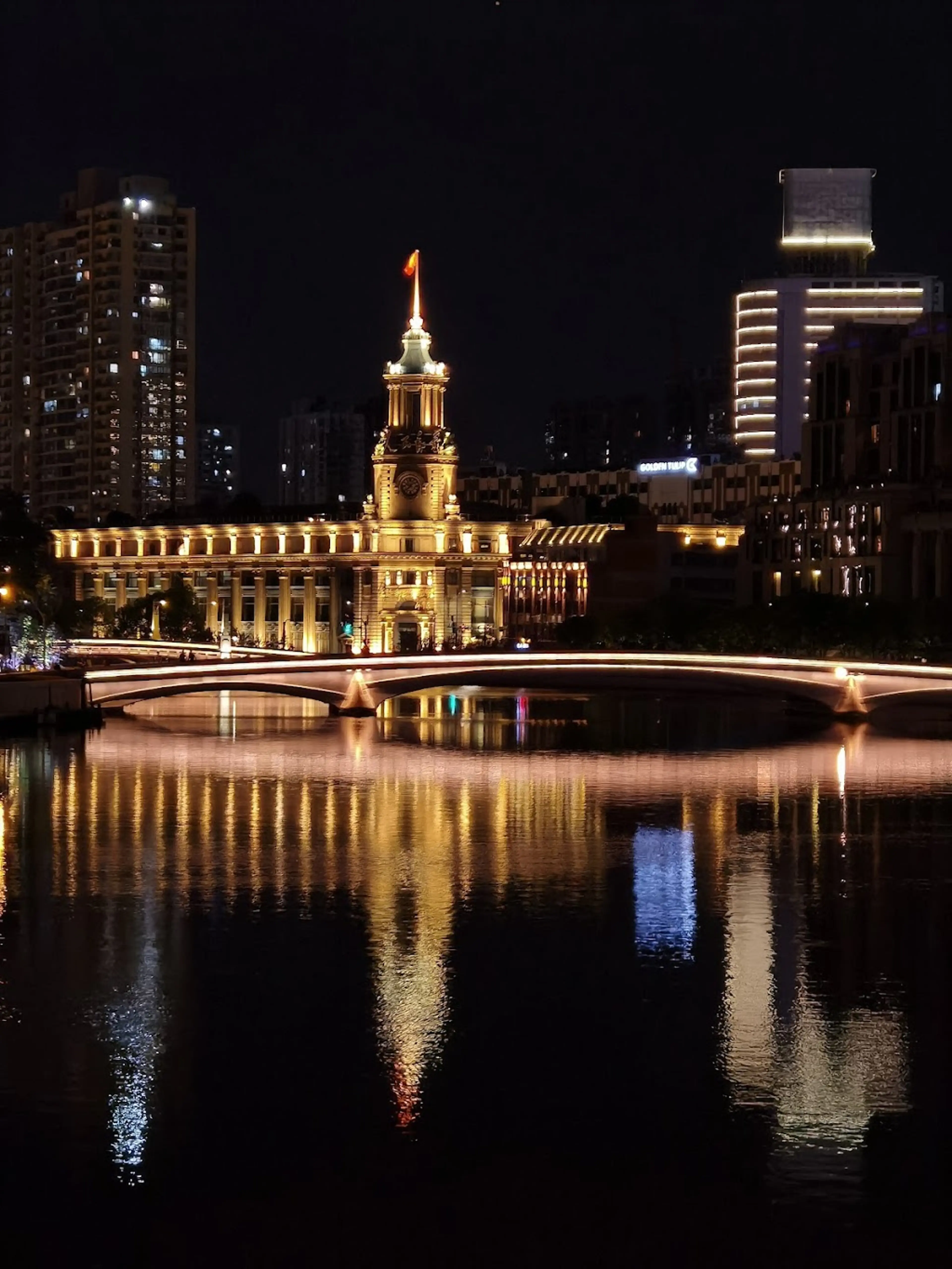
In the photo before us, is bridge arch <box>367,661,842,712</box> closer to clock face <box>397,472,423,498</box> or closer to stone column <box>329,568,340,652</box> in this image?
clock face <box>397,472,423,498</box>

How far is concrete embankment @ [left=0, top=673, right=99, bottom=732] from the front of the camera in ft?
283

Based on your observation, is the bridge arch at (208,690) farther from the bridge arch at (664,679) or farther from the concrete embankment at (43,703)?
the concrete embankment at (43,703)

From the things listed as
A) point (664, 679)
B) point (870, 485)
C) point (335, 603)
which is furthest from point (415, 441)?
point (664, 679)

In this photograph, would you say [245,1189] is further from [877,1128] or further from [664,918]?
[664,918]

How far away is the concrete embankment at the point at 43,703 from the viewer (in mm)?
86250

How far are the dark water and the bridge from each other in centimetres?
3158

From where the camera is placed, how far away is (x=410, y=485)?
193m

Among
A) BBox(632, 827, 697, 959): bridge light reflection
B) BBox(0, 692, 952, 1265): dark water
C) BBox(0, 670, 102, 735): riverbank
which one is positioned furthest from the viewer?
BBox(0, 670, 102, 735): riverbank

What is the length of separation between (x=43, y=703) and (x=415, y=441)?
104427 millimetres

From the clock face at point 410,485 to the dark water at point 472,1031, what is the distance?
432 ft

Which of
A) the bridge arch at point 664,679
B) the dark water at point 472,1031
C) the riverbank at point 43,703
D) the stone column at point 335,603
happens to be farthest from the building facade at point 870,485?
the dark water at point 472,1031

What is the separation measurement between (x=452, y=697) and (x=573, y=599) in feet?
155

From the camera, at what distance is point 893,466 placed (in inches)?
6722

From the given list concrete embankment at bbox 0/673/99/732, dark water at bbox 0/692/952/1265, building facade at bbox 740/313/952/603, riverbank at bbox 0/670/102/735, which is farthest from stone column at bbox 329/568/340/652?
dark water at bbox 0/692/952/1265
